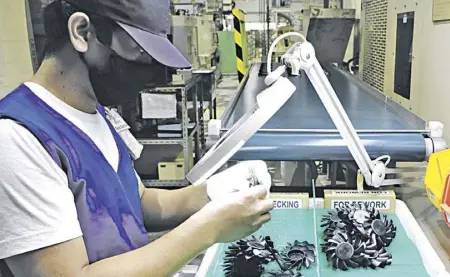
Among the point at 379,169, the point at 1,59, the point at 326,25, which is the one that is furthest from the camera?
the point at 326,25

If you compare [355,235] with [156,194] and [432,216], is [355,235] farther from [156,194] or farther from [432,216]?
[156,194]

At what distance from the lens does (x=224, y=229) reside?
83cm

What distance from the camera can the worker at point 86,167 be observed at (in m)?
0.65

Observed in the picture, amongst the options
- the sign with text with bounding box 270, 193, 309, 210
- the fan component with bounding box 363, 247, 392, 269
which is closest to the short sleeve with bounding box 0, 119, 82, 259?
the fan component with bounding box 363, 247, 392, 269

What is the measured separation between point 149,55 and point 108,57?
76 millimetres

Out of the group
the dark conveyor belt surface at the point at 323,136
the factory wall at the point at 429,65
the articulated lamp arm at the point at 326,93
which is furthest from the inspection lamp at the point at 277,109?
the factory wall at the point at 429,65

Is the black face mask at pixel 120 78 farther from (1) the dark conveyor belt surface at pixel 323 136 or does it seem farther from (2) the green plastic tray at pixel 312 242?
(2) the green plastic tray at pixel 312 242

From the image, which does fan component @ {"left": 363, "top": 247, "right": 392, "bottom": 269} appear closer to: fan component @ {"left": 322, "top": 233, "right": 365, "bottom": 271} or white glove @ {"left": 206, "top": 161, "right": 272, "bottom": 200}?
fan component @ {"left": 322, "top": 233, "right": 365, "bottom": 271}

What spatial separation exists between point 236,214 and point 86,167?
0.30m

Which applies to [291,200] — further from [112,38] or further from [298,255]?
[112,38]

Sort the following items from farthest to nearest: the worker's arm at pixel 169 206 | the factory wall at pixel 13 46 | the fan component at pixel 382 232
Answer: the factory wall at pixel 13 46, the fan component at pixel 382 232, the worker's arm at pixel 169 206

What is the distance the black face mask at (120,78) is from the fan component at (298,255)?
0.72 meters

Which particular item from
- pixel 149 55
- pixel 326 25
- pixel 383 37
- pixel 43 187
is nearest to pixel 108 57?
pixel 149 55

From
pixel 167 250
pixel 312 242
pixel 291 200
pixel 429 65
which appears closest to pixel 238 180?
pixel 167 250
